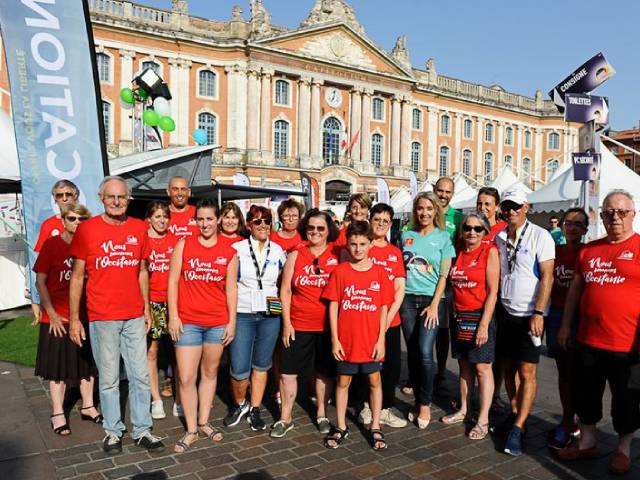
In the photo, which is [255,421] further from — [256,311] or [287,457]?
[256,311]

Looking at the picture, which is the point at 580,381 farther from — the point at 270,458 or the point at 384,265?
the point at 270,458

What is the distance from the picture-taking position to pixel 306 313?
424 centimetres

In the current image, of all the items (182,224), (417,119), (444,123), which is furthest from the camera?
(444,123)

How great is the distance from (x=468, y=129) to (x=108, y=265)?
43983 mm

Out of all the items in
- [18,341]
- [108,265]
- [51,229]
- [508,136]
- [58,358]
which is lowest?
[18,341]

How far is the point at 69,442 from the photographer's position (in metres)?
4.10

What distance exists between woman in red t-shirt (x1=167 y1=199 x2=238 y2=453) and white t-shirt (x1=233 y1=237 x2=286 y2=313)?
22cm

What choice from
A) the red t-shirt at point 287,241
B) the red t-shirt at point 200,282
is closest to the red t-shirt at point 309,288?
the red t-shirt at point 200,282

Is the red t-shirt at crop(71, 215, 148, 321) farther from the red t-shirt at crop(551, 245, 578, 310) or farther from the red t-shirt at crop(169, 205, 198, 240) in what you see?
the red t-shirt at crop(551, 245, 578, 310)

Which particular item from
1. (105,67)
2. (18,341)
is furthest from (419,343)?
(105,67)

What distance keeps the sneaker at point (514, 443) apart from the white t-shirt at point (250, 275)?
84.9 inches

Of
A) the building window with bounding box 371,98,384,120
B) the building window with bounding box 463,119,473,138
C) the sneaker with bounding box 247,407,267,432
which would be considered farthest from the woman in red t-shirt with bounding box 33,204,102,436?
the building window with bounding box 463,119,473,138

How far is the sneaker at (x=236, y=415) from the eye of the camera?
4469 mm

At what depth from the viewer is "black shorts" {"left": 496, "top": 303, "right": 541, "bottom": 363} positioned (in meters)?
4.09
